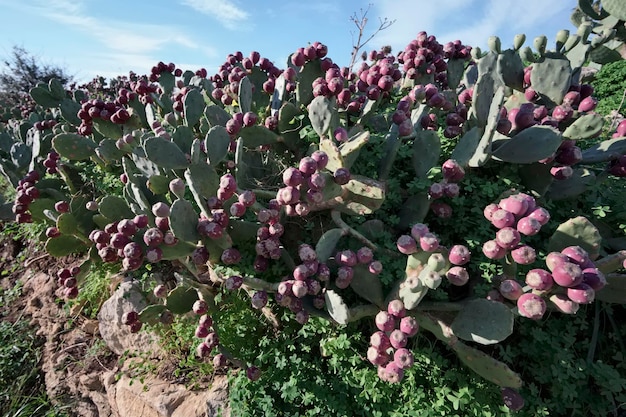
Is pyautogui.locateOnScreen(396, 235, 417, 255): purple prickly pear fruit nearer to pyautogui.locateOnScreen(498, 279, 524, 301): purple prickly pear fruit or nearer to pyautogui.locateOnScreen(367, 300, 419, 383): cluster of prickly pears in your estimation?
pyautogui.locateOnScreen(367, 300, 419, 383): cluster of prickly pears

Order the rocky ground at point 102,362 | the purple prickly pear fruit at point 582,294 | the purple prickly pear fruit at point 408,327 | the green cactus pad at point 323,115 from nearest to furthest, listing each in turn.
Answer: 1. the purple prickly pear fruit at point 582,294
2. the purple prickly pear fruit at point 408,327
3. the green cactus pad at point 323,115
4. the rocky ground at point 102,362

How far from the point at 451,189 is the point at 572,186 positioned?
0.60 meters

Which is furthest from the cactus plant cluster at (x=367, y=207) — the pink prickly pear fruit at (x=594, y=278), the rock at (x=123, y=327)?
the rock at (x=123, y=327)

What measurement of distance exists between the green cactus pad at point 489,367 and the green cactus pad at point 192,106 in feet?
5.59

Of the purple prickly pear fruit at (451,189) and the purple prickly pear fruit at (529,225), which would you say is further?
the purple prickly pear fruit at (451,189)

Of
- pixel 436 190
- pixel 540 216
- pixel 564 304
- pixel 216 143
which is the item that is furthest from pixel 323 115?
pixel 564 304

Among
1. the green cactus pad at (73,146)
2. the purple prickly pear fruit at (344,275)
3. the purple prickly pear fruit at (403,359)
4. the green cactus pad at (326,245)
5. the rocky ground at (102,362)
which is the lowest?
the rocky ground at (102,362)

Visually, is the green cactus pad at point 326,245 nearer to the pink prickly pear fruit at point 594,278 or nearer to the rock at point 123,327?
the pink prickly pear fruit at point 594,278

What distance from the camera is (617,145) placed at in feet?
6.24

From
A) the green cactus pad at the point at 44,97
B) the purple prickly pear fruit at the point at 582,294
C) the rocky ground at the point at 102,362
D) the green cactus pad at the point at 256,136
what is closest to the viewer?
the purple prickly pear fruit at the point at 582,294

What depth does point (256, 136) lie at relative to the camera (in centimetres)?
206

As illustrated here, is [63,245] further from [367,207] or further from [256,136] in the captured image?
[367,207]

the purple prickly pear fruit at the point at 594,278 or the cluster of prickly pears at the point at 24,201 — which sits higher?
the purple prickly pear fruit at the point at 594,278

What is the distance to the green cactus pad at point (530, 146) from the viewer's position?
1609mm
